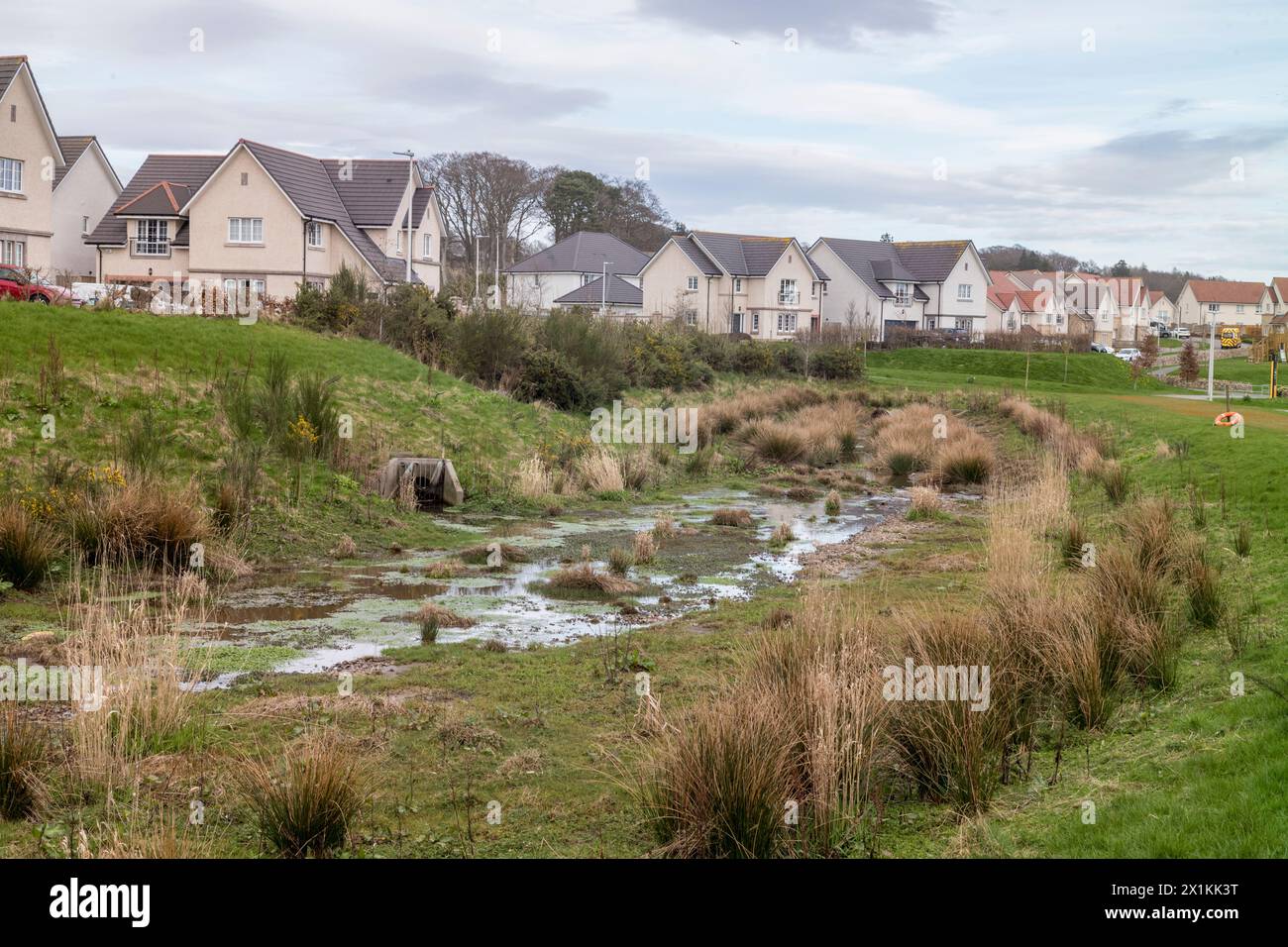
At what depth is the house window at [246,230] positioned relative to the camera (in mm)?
52750

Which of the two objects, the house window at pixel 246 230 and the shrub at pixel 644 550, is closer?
the shrub at pixel 644 550

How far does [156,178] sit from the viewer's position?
187 ft

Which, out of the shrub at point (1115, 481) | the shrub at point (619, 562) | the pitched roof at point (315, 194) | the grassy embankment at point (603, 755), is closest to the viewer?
the grassy embankment at point (603, 755)

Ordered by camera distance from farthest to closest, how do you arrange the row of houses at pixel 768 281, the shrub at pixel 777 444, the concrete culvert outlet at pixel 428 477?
the row of houses at pixel 768 281
the shrub at pixel 777 444
the concrete culvert outlet at pixel 428 477

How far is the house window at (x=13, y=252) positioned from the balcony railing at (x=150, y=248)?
6.27 m

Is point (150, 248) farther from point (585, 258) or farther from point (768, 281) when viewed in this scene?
point (768, 281)

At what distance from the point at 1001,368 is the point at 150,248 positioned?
41.9 m

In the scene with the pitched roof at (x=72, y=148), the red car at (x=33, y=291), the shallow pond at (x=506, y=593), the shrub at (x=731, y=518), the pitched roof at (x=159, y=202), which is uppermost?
the pitched roof at (x=72, y=148)

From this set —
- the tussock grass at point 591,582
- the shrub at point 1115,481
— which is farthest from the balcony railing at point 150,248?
the shrub at point 1115,481

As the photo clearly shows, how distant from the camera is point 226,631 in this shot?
1288 centimetres

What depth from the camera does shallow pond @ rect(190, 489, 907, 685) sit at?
12.8 m

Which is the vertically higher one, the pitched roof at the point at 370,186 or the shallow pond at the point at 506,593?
the pitched roof at the point at 370,186

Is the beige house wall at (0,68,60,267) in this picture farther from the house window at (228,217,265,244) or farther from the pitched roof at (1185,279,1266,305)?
the pitched roof at (1185,279,1266,305)

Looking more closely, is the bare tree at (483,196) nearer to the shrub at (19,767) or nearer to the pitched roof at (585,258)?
the pitched roof at (585,258)
